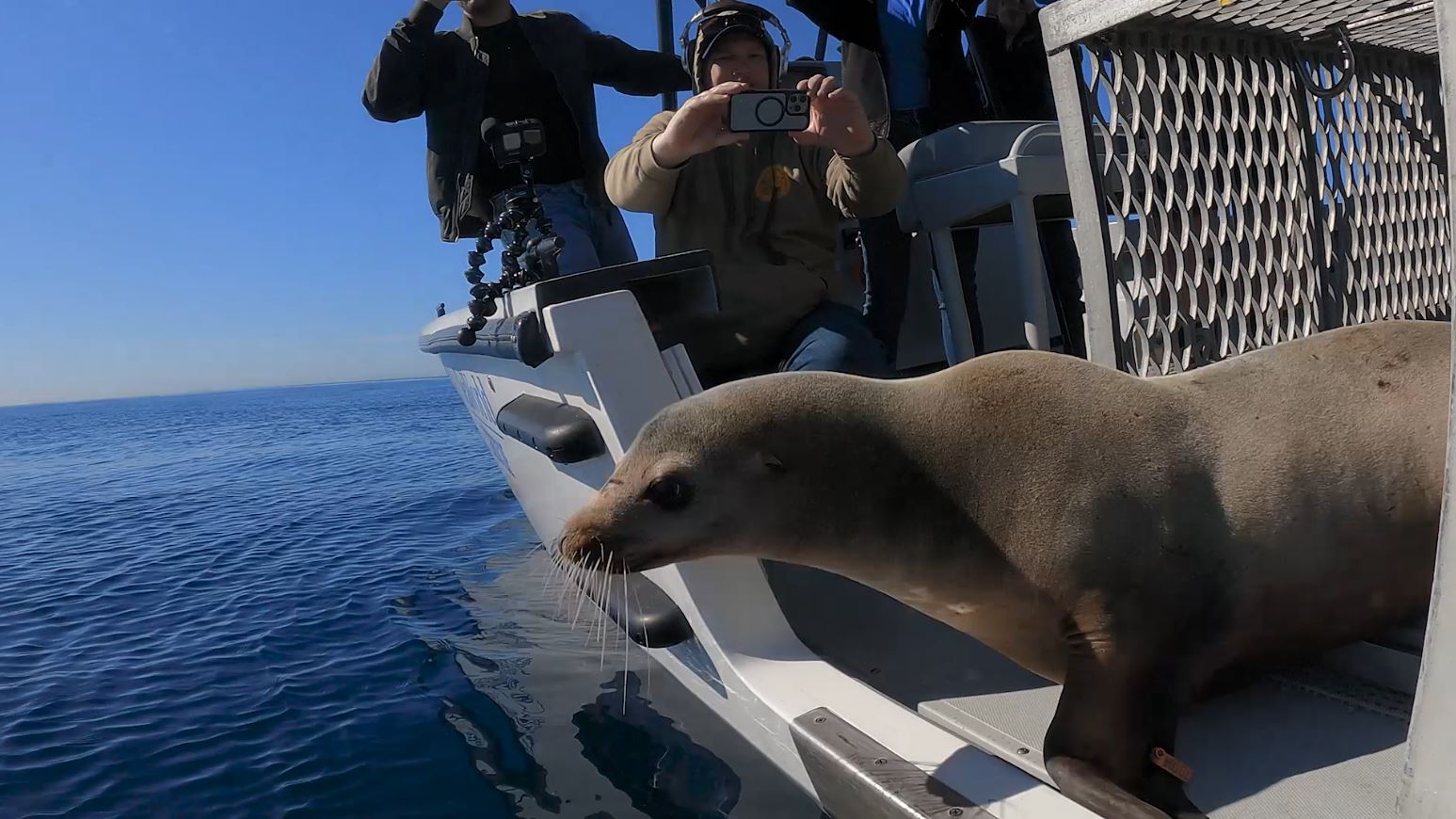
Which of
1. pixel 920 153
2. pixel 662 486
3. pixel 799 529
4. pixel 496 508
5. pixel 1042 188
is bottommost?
pixel 496 508

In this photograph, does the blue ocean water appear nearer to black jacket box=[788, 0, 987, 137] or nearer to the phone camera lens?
the phone camera lens

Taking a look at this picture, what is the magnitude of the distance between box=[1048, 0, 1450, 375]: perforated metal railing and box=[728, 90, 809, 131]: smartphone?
771mm

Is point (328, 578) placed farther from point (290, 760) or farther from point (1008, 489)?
point (1008, 489)

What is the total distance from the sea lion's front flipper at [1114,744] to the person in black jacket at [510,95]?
111 inches

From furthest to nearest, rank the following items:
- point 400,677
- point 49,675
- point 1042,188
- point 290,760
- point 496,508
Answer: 1. point 496,508
2. point 49,675
3. point 400,677
4. point 1042,188
5. point 290,760

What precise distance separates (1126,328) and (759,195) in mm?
1313

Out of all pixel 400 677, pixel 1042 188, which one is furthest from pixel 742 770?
pixel 1042 188

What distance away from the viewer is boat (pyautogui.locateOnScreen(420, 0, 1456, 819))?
186 centimetres

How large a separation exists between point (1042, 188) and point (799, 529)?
2224mm

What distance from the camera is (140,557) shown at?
698cm

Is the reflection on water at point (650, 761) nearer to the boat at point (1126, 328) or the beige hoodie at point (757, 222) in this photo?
the boat at point (1126, 328)

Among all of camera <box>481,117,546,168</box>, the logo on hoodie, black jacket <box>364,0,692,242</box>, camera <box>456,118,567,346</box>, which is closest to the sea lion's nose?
camera <box>456,118,567,346</box>

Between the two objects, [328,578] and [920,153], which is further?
[328,578]

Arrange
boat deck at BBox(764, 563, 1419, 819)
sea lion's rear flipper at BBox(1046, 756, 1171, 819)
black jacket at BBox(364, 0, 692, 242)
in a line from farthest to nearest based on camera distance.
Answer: black jacket at BBox(364, 0, 692, 242)
boat deck at BBox(764, 563, 1419, 819)
sea lion's rear flipper at BBox(1046, 756, 1171, 819)
